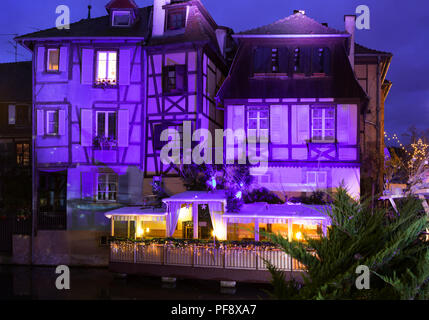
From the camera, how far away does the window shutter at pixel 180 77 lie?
797 inches

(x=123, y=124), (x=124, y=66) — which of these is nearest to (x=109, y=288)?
(x=123, y=124)

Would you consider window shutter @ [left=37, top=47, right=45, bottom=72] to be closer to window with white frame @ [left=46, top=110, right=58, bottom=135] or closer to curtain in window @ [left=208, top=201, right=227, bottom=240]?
window with white frame @ [left=46, top=110, right=58, bottom=135]

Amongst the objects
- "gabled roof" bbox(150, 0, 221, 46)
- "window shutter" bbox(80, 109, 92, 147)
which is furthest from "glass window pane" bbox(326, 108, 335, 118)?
"window shutter" bbox(80, 109, 92, 147)

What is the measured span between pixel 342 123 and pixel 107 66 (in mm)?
11590

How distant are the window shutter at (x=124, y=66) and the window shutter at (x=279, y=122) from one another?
7204 mm

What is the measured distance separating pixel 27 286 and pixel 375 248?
17115 mm

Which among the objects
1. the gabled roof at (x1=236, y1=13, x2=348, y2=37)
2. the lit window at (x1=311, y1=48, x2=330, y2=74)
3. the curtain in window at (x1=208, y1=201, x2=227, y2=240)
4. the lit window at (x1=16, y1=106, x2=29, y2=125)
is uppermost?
the gabled roof at (x1=236, y1=13, x2=348, y2=37)

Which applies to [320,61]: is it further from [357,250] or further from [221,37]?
[357,250]

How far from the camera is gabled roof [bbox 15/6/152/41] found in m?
20.9

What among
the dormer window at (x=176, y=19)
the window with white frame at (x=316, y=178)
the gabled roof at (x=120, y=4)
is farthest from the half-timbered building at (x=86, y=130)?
the window with white frame at (x=316, y=178)

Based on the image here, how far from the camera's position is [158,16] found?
21.4m

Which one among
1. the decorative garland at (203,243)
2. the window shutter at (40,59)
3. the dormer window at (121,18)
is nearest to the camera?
the decorative garland at (203,243)

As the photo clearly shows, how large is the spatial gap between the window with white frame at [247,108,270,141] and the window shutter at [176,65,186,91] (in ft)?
11.2

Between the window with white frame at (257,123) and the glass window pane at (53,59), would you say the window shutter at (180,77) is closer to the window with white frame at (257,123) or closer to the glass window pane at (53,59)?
the window with white frame at (257,123)
